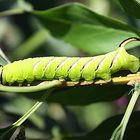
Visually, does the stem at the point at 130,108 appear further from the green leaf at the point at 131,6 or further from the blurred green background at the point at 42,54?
the blurred green background at the point at 42,54

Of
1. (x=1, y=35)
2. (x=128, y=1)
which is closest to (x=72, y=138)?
(x=128, y=1)

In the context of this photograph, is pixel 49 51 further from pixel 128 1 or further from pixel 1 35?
pixel 128 1

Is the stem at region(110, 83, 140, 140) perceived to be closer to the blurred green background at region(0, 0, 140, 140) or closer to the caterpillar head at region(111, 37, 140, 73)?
the caterpillar head at region(111, 37, 140, 73)

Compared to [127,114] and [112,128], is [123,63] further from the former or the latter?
[112,128]

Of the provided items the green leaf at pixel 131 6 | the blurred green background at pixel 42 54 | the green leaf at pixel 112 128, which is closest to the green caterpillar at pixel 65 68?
the green leaf at pixel 131 6

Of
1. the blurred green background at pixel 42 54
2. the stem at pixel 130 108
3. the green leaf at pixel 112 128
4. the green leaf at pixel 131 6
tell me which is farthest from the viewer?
the blurred green background at pixel 42 54

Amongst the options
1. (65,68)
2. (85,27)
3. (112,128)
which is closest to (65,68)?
(65,68)

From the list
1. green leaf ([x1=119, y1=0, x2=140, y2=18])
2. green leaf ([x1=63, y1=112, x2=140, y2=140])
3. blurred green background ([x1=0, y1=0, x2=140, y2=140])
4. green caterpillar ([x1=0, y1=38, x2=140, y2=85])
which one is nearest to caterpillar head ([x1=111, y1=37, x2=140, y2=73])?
green caterpillar ([x1=0, y1=38, x2=140, y2=85])
